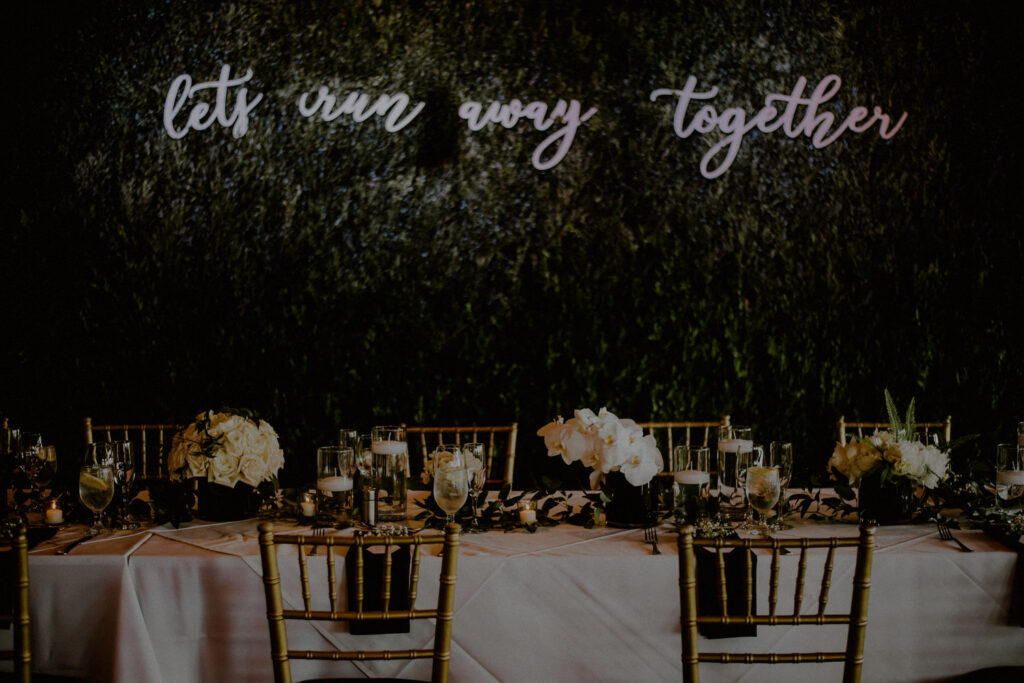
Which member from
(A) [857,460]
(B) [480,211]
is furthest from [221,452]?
(B) [480,211]

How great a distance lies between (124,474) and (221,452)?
0.31m

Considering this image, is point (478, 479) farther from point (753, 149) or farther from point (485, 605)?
point (753, 149)

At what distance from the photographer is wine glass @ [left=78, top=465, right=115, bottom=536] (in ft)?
6.73

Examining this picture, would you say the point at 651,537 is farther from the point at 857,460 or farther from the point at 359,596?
the point at 359,596

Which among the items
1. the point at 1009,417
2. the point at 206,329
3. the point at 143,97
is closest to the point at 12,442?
the point at 206,329

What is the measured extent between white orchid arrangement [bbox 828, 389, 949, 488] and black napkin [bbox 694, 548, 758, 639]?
0.54 metres

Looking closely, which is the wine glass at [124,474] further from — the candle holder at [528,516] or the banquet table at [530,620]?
the candle holder at [528,516]

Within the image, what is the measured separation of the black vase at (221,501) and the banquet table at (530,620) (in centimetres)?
34

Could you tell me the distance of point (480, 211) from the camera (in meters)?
3.90

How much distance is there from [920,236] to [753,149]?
93 cm

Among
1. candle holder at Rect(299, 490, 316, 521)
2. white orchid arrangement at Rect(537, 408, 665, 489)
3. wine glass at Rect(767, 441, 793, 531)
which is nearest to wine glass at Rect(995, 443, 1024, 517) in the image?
wine glass at Rect(767, 441, 793, 531)

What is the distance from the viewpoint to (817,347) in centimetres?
395

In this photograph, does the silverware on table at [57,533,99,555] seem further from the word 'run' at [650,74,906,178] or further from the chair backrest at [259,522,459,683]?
the word 'run' at [650,74,906,178]

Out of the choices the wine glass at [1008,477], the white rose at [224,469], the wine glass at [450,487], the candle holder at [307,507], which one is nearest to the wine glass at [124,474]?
the white rose at [224,469]
